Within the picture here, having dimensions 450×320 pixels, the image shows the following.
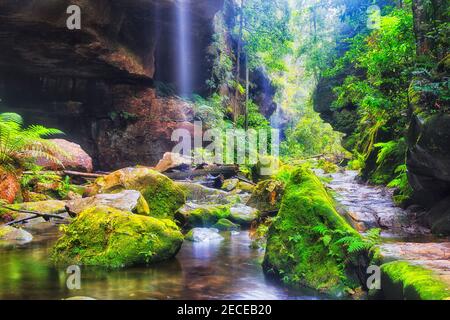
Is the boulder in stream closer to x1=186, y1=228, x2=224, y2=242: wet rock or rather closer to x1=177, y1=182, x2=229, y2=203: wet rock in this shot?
x1=186, y1=228, x2=224, y2=242: wet rock

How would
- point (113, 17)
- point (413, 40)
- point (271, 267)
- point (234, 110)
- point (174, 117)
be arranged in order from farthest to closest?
1. point (234, 110)
2. point (174, 117)
3. point (113, 17)
4. point (413, 40)
5. point (271, 267)

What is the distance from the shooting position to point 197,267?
18.8ft

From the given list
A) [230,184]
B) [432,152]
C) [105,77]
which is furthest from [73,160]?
[432,152]

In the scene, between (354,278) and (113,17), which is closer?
(354,278)

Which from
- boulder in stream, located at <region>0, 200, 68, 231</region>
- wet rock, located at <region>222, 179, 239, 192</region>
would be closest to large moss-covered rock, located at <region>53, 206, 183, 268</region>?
boulder in stream, located at <region>0, 200, 68, 231</region>

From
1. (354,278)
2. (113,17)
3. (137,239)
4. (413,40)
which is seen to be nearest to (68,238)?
(137,239)

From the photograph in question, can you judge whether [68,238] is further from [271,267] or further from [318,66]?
[318,66]

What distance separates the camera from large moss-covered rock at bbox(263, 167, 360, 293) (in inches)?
188

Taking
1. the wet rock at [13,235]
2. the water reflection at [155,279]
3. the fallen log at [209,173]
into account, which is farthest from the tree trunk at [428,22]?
the fallen log at [209,173]

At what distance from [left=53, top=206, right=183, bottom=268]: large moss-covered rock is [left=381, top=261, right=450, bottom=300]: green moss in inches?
126

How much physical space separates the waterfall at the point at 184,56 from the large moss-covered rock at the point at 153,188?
39.6ft

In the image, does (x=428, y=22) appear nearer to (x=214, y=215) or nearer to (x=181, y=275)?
(x=214, y=215)

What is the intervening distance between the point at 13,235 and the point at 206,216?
398 cm

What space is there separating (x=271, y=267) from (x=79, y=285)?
2.51 m
